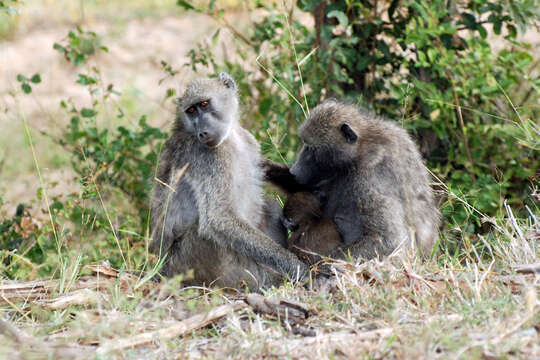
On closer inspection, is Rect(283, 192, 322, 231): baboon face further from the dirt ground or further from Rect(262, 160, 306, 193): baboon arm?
the dirt ground

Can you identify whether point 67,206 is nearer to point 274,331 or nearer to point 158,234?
point 158,234

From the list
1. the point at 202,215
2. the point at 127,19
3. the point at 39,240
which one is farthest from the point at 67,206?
the point at 127,19

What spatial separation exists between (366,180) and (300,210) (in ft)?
1.52

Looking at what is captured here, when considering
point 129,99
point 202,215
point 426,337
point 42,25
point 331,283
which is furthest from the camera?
point 42,25

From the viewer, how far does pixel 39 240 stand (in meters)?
4.63

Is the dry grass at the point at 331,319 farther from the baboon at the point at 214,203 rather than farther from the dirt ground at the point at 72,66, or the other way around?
the dirt ground at the point at 72,66

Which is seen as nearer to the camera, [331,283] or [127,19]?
[331,283]

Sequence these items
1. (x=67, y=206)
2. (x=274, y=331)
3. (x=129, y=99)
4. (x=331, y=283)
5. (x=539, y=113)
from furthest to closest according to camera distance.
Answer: (x=129, y=99)
(x=539, y=113)
(x=67, y=206)
(x=331, y=283)
(x=274, y=331)

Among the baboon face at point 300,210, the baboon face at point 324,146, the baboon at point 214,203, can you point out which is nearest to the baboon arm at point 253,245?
the baboon at point 214,203

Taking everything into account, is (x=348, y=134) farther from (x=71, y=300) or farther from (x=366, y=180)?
(x=71, y=300)

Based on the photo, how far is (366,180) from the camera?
3980mm

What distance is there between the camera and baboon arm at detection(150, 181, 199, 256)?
4.32 m

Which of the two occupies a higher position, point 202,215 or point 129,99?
point 202,215

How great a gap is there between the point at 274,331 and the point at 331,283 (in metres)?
0.56
